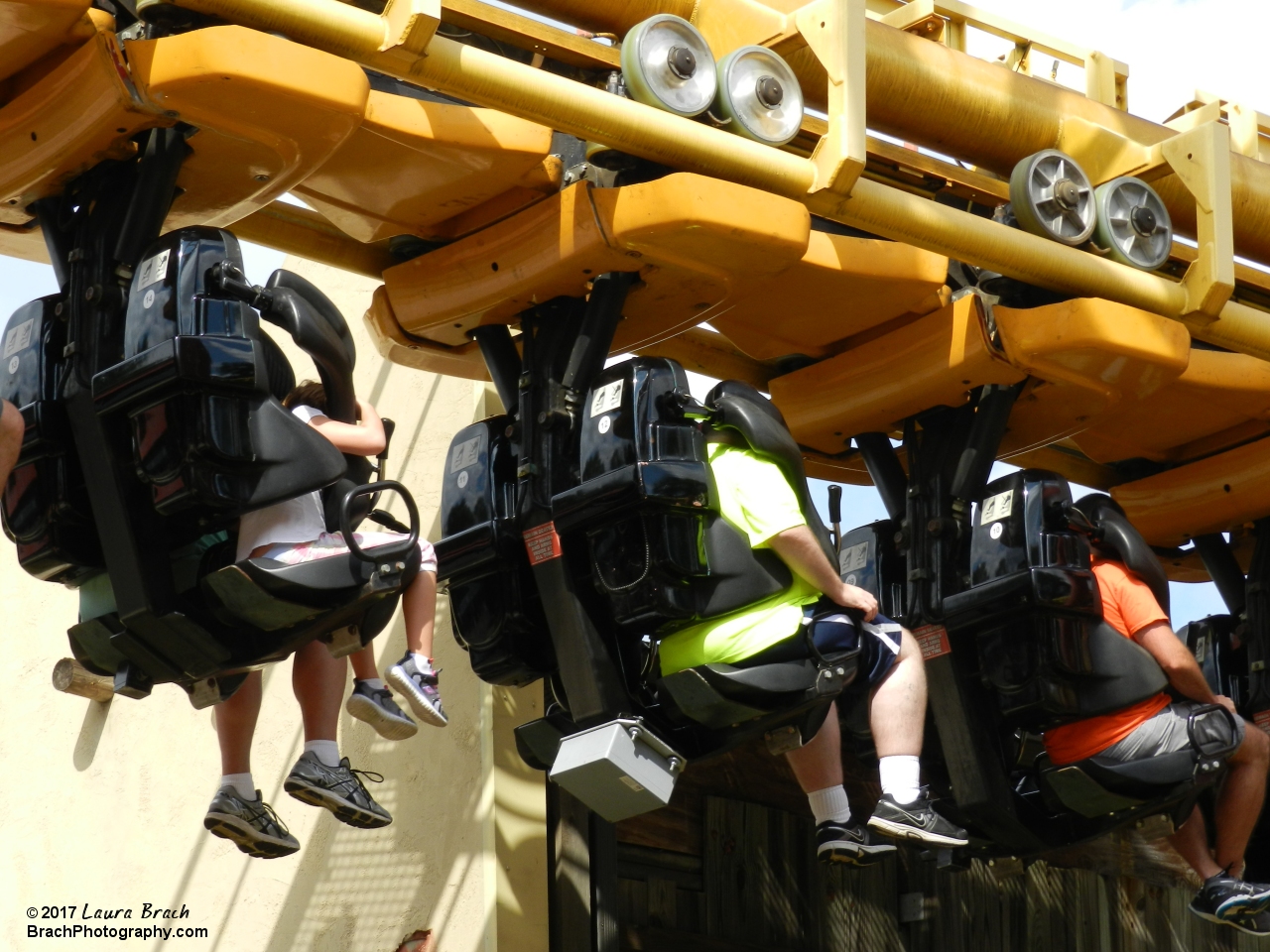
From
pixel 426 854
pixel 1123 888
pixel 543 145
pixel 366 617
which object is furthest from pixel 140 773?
pixel 1123 888

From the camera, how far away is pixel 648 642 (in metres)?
6.97

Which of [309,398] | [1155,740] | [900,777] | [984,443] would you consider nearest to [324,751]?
[309,398]

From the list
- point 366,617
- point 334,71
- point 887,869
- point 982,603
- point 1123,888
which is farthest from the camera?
point 1123,888

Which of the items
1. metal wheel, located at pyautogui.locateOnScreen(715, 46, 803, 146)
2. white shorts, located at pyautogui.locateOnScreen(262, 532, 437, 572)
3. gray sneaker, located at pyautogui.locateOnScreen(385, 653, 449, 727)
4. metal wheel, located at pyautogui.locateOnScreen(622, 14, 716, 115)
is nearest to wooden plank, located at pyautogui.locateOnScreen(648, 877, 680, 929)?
gray sneaker, located at pyautogui.locateOnScreen(385, 653, 449, 727)

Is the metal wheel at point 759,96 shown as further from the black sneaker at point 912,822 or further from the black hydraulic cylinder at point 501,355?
the black sneaker at point 912,822

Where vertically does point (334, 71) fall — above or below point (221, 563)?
above

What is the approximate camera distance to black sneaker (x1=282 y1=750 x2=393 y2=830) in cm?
686

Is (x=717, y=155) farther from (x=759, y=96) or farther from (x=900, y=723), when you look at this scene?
(x=900, y=723)

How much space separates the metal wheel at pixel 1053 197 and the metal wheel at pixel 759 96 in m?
1.08

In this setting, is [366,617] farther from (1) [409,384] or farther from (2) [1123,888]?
(2) [1123,888]

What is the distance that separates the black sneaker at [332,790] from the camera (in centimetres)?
686

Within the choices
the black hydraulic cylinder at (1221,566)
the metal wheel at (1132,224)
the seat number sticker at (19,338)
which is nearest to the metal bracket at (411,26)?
the seat number sticker at (19,338)

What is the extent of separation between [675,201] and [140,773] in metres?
3.88

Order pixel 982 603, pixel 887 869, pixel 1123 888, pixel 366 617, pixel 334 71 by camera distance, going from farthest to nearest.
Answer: pixel 1123 888 < pixel 887 869 < pixel 982 603 < pixel 366 617 < pixel 334 71
